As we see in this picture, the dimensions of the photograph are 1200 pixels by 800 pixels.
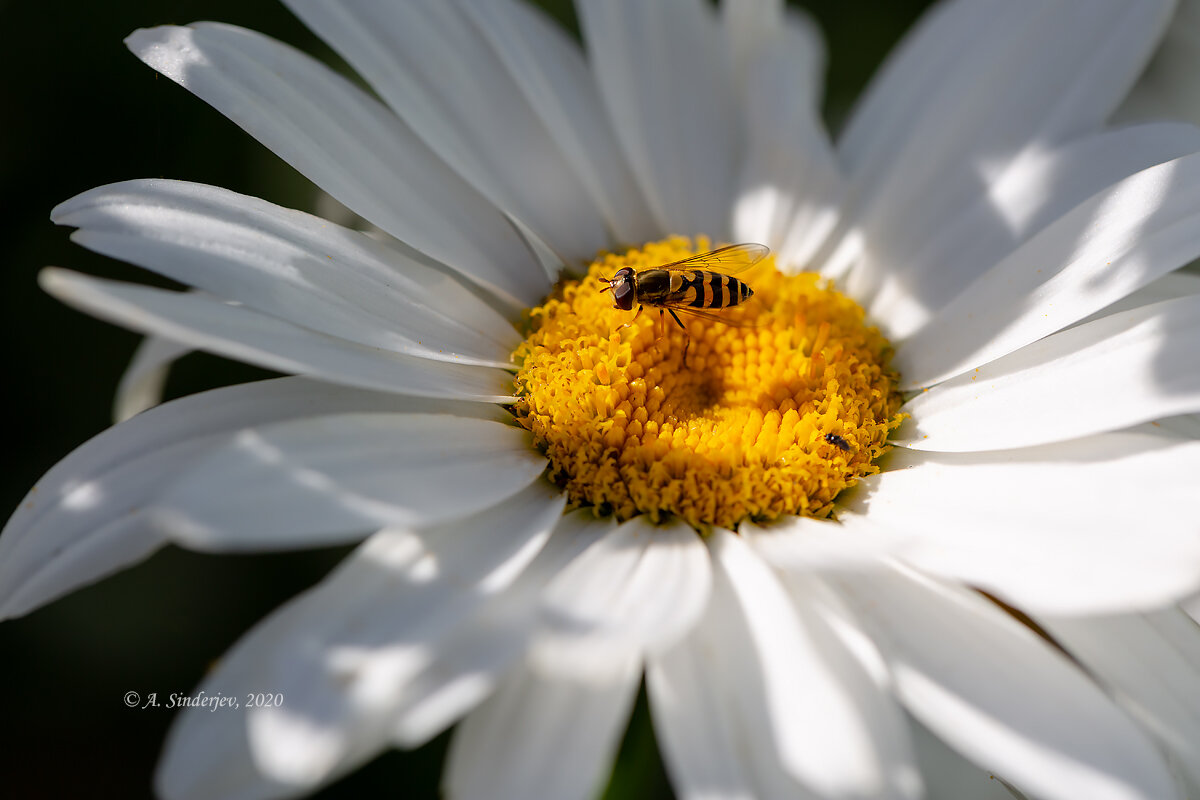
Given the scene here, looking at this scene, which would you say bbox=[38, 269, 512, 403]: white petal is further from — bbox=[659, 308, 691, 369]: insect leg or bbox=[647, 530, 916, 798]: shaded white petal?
bbox=[647, 530, 916, 798]: shaded white petal

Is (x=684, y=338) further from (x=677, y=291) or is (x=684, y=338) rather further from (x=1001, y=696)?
(x=1001, y=696)

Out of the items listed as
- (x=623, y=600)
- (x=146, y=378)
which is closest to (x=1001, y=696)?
(x=623, y=600)

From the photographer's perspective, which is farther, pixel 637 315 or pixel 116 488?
pixel 637 315

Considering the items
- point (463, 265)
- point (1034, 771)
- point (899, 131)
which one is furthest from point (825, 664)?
point (899, 131)

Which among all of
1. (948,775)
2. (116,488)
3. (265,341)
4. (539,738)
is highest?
(265,341)

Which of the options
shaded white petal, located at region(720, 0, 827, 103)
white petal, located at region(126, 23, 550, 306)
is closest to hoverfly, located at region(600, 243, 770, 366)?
white petal, located at region(126, 23, 550, 306)

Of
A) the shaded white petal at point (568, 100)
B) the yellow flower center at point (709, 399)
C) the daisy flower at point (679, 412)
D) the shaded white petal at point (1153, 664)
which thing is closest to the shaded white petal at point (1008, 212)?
the daisy flower at point (679, 412)

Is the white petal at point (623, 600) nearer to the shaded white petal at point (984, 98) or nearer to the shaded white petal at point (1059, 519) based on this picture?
the shaded white petal at point (1059, 519)

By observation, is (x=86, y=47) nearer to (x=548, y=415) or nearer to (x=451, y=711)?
(x=548, y=415)
